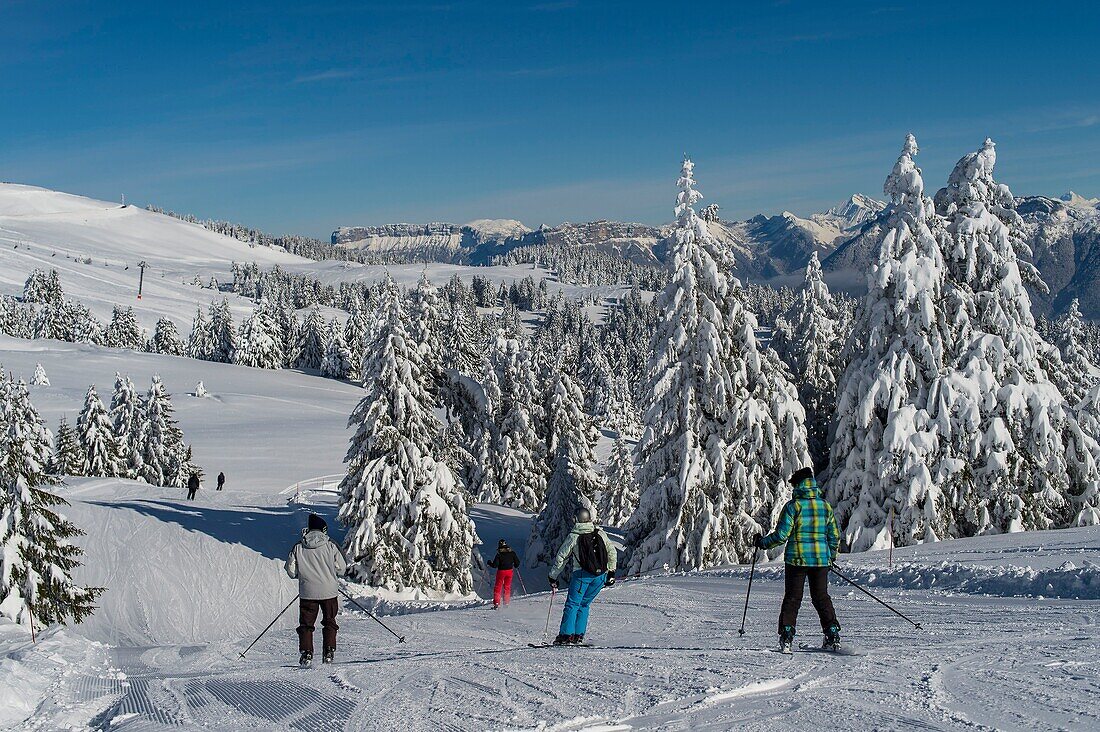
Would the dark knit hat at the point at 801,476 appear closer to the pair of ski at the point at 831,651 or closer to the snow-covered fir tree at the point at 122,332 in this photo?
the pair of ski at the point at 831,651

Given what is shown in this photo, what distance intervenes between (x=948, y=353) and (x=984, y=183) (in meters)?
4.50

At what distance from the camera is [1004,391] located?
2003 centimetres

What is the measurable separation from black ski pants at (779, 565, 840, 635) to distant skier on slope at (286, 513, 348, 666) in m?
5.12

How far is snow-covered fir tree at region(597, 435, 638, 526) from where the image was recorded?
133 ft

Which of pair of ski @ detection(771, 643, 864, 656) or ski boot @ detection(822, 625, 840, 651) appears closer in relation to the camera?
pair of ski @ detection(771, 643, 864, 656)

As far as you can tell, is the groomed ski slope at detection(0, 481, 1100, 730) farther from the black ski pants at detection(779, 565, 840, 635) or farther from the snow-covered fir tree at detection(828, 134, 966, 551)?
the snow-covered fir tree at detection(828, 134, 966, 551)

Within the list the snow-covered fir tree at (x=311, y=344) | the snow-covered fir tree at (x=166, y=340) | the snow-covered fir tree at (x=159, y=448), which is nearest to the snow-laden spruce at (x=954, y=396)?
the snow-covered fir tree at (x=159, y=448)

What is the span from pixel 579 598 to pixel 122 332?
13603 cm

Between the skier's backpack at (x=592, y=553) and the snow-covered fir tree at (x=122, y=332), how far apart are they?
134 m

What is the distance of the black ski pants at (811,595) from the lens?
8.11 meters

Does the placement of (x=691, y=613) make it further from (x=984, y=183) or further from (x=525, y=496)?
(x=525, y=496)

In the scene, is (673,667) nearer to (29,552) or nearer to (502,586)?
(502,586)

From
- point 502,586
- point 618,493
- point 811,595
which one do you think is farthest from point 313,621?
point 618,493

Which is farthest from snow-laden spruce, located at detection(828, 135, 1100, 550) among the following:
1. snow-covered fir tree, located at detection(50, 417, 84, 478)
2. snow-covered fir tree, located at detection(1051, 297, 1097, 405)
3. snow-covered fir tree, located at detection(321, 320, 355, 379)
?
snow-covered fir tree, located at detection(321, 320, 355, 379)
